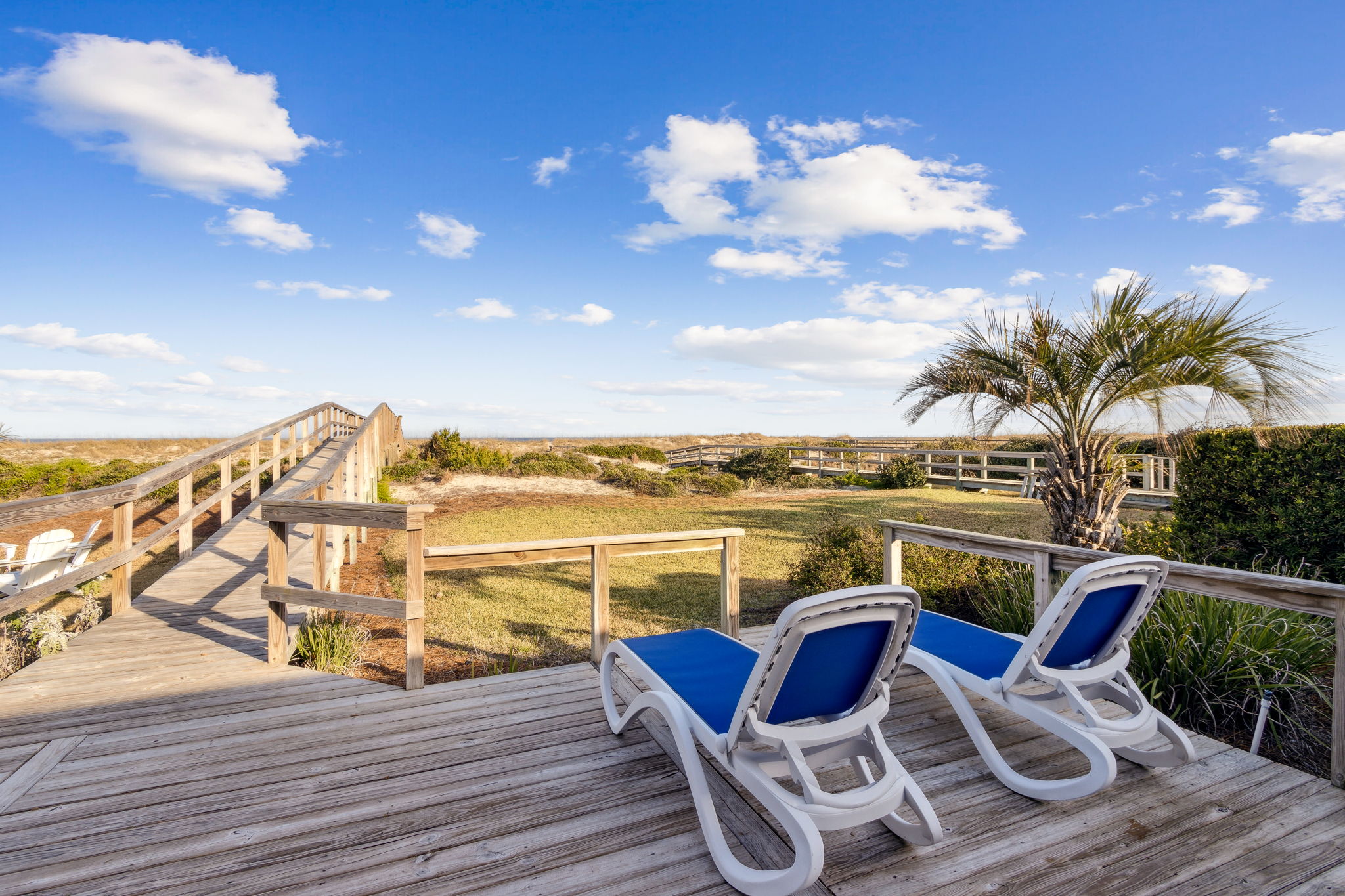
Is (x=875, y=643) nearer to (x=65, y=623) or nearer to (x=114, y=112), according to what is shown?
(x=65, y=623)

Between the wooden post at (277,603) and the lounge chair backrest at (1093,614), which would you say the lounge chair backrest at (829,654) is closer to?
the lounge chair backrest at (1093,614)

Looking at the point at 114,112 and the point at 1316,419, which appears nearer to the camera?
the point at 1316,419

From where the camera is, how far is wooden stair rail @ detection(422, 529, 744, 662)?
3.39 m

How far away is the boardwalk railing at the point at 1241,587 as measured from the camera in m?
2.29

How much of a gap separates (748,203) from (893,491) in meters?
9.13

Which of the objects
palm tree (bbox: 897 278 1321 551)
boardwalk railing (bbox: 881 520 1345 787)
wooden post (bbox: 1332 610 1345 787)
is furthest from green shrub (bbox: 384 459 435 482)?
wooden post (bbox: 1332 610 1345 787)

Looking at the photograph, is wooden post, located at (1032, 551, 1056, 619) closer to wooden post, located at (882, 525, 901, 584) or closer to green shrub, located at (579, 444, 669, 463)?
wooden post, located at (882, 525, 901, 584)

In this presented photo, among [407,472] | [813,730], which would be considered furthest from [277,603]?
[407,472]

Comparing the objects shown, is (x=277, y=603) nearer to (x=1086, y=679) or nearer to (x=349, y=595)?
(x=349, y=595)

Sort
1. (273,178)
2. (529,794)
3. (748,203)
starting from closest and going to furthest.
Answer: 1. (529,794)
2. (273,178)
3. (748,203)

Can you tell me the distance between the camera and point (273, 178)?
9.76m

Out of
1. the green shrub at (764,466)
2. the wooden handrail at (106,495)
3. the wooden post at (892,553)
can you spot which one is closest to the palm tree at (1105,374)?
the wooden post at (892,553)

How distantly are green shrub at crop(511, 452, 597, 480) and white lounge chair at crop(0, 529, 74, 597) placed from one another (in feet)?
40.6

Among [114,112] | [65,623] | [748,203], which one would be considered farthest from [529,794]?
[748,203]
